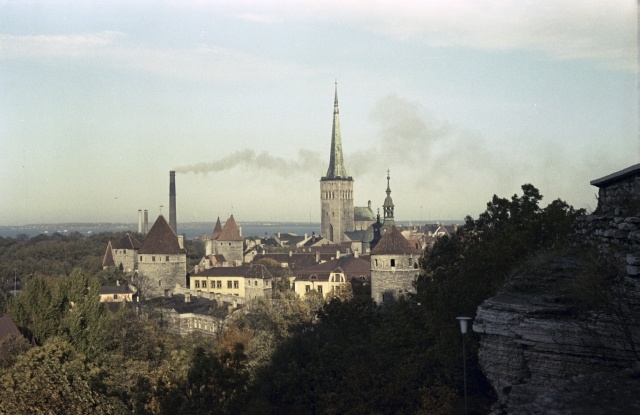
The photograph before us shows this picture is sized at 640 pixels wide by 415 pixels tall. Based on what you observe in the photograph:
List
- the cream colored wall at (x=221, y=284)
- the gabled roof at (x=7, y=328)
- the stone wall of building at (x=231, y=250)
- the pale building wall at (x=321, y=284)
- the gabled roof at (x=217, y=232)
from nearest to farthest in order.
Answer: the gabled roof at (x=7, y=328) < the cream colored wall at (x=221, y=284) < the pale building wall at (x=321, y=284) < the stone wall of building at (x=231, y=250) < the gabled roof at (x=217, y=232)

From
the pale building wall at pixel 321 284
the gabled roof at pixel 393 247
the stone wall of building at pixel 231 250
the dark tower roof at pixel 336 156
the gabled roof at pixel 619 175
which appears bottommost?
the pale building wall at pixel 321 284

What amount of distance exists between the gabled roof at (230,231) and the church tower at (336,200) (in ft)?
251

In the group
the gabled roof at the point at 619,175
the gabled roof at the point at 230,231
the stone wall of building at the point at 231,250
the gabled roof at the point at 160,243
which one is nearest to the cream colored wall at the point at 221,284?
the gabled roof at the point at 160,243

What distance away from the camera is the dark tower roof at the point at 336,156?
6718 inches

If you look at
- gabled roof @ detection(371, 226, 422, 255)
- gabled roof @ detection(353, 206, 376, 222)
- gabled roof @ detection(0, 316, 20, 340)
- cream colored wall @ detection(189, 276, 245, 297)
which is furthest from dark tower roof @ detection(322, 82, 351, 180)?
gabled roof @ detection(0, 316, 20, 340)

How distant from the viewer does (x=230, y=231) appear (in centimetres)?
10112

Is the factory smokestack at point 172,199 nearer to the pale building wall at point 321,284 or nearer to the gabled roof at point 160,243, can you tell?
the pale building wall at point 321,284

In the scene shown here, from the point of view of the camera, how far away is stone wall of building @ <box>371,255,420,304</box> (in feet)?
183

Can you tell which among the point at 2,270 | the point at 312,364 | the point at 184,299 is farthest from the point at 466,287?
the point at 2,270

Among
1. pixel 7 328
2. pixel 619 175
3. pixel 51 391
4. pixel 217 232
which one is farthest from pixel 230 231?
pixel 619 175

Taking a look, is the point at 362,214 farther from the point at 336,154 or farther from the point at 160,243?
the point at 160,243

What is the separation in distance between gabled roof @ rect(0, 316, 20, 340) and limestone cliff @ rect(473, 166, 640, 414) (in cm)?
2664

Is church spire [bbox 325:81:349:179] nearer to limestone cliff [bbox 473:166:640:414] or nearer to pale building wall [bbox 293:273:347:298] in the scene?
pale building wall [bbox 293:273:347:298]

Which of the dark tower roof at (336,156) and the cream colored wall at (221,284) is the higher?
the dark tower roof at (336,156)
